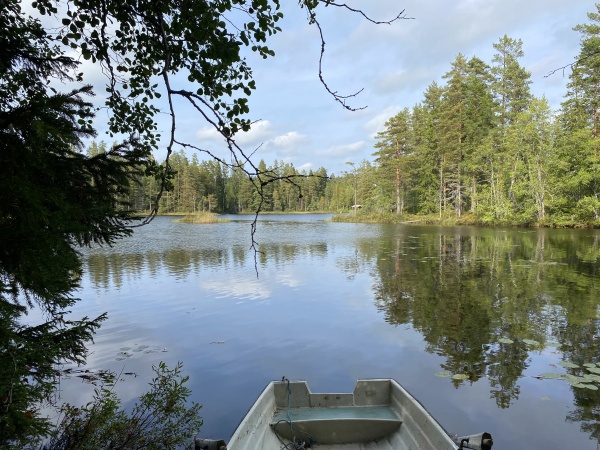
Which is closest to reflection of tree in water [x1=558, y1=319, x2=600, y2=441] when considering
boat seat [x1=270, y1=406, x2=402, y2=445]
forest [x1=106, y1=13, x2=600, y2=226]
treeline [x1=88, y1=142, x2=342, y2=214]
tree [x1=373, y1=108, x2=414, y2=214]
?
boat seat [x1=270, y1=406, x2=402, y2=445]

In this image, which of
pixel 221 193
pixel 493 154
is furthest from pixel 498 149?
pixel 221 193

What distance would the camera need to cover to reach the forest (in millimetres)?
35406

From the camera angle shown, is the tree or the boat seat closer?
the boat seat

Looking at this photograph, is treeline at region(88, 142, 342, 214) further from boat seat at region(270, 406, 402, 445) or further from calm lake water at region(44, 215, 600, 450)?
boat seat at region(270, 406, 402, 445)

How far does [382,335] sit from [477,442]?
19.1 ft

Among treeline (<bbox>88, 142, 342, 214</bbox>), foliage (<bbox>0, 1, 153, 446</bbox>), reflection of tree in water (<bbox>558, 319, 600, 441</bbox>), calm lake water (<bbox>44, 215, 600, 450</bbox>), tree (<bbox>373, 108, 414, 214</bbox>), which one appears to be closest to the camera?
foliage (<bbox>0, 1, 153, 446</bbox>)

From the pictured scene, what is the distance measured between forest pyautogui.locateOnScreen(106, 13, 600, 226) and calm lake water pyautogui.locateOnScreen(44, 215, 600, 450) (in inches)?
483

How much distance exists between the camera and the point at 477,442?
12.1 feet

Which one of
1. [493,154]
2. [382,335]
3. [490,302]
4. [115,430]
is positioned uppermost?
[493,154]

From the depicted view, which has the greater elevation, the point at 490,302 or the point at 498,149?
the point at 498,149

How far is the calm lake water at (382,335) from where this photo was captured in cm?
607

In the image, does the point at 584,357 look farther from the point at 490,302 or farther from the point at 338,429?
the point at 338,429

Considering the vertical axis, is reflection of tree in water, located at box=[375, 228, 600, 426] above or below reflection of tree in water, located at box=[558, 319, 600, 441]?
below

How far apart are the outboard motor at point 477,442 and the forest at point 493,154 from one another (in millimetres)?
22910
